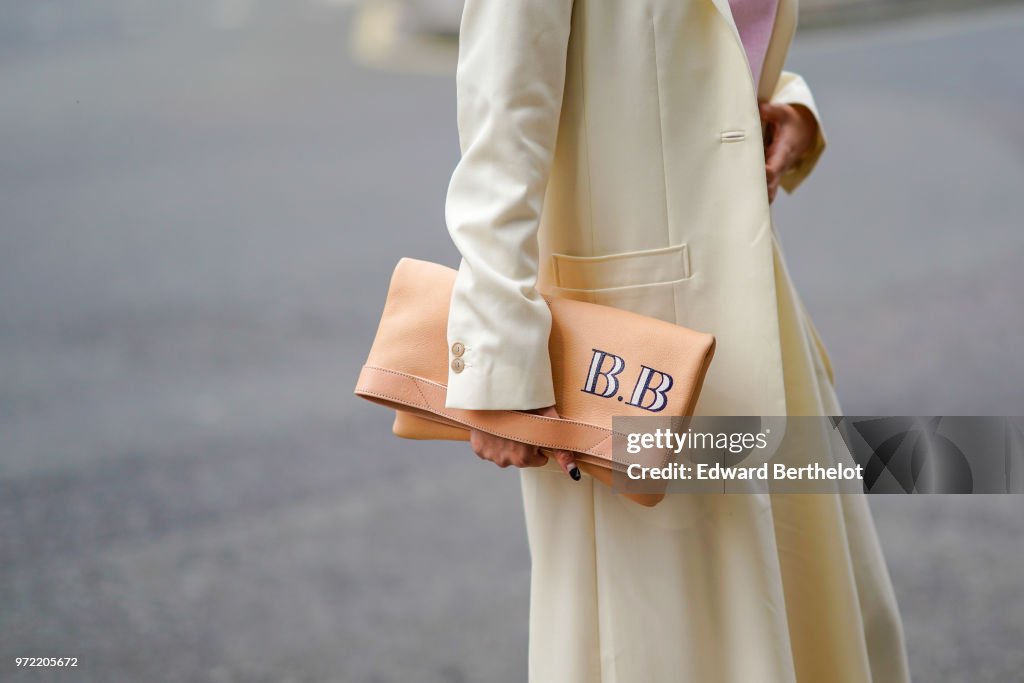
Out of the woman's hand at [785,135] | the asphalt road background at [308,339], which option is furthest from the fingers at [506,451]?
the asphalt road background at [308,339]

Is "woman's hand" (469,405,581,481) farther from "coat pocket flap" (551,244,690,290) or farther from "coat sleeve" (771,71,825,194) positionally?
"coat sleeve" (771,71,825,194)

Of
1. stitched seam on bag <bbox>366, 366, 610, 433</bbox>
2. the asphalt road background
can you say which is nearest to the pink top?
stitched seam on bag <bbox>366, 366, 610, 433</bbox>

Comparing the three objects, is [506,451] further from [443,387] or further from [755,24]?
[755,24]

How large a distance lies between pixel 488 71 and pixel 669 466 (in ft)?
1.52

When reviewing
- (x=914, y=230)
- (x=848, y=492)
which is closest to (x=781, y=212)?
(x=914, y=230)

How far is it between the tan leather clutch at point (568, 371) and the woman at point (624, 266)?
0.03 metres

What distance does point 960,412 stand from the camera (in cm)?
307

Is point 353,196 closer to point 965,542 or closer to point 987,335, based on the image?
point 987,335

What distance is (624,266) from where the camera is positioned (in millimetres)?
1357

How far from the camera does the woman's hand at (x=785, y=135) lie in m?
1.60

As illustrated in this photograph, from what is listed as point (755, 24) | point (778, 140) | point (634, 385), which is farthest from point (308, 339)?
point (634, 385)
